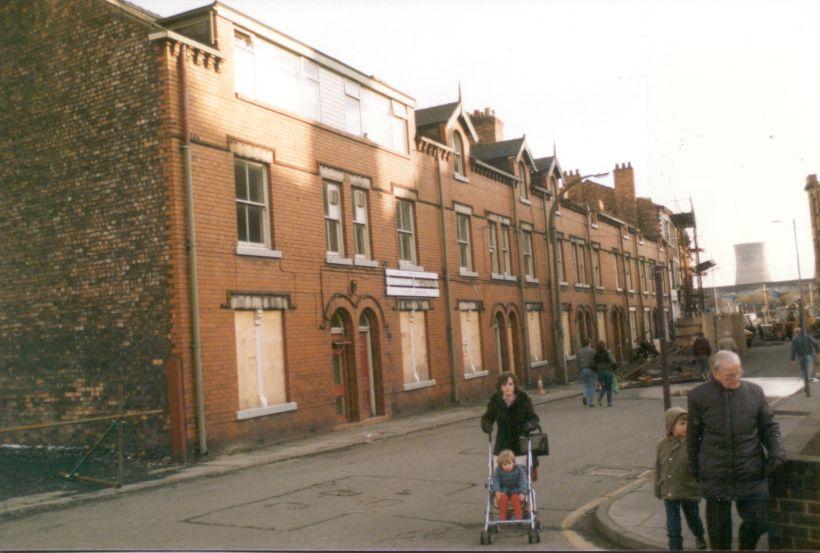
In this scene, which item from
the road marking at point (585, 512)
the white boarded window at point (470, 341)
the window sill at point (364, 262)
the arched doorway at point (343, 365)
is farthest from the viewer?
the white boarded window at point (470, 341)

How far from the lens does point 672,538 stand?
6.64 m

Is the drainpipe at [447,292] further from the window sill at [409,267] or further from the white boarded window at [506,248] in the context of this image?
the white boarded window at [506,248]

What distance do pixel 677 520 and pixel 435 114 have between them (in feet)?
71.6

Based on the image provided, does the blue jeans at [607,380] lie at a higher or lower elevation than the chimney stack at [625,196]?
lower

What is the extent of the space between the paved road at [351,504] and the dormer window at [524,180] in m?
17.7

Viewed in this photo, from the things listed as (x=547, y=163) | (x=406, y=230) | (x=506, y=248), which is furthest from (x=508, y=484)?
(x=547, y=163)

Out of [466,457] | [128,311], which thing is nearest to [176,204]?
[128,311]

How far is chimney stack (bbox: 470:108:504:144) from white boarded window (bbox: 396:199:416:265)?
45.8ft

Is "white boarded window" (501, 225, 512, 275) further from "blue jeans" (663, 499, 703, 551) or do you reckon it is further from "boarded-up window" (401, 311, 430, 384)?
"blue jeans" (663, 499, 703, 551)

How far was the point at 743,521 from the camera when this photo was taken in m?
5.77

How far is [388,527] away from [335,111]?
1396 cm

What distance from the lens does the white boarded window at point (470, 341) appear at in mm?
26141

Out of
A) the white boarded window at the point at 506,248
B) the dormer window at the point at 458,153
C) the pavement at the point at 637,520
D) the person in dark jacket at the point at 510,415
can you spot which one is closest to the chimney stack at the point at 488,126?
the white boarded window at the point at 506,248

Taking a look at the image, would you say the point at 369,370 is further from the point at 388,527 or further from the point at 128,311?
the point at 388,527
